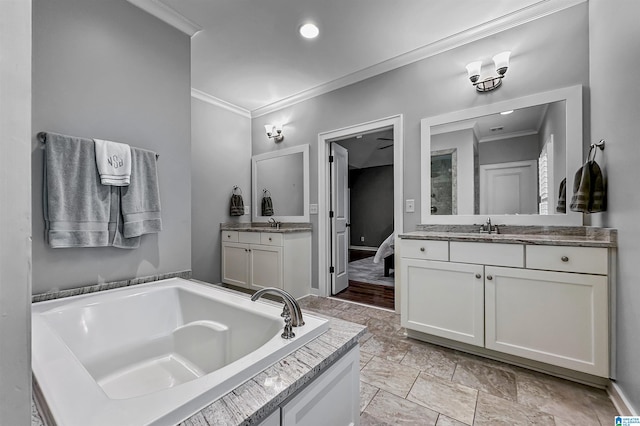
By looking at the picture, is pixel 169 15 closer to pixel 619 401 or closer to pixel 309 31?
pixel 309 31

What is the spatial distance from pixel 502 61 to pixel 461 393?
7.67 feet

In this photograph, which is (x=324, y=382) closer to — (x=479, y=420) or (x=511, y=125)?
(x=479, y=420)

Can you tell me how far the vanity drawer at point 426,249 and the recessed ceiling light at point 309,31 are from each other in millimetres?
1895

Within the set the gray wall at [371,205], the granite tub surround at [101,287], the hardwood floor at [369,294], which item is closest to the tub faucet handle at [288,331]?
the granite tub surround at [101,287]

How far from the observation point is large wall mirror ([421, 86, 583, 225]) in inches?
77.2

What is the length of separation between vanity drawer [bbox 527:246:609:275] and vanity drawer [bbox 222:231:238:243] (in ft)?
9.70

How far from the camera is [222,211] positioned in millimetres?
3652

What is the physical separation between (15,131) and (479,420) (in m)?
1.88

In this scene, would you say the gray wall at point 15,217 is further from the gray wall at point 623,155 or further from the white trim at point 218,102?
the white trim at point 218,102

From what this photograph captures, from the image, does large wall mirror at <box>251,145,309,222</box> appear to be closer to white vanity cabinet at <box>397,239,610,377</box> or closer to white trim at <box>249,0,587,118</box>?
white trim at <box>249,0,587,118</box>

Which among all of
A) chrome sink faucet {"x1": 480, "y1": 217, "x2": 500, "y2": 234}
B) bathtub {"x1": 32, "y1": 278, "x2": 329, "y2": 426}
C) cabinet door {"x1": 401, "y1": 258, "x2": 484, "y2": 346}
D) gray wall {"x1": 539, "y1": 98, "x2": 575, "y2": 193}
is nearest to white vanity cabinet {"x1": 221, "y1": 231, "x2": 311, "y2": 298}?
bathtub {"x1": 32, "y1": 278, "x2": 329, "y2": 426}

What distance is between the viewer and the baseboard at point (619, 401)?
1.28 metres

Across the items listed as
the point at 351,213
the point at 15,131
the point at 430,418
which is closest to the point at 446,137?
the point at 430,418

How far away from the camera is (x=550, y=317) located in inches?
63.6
